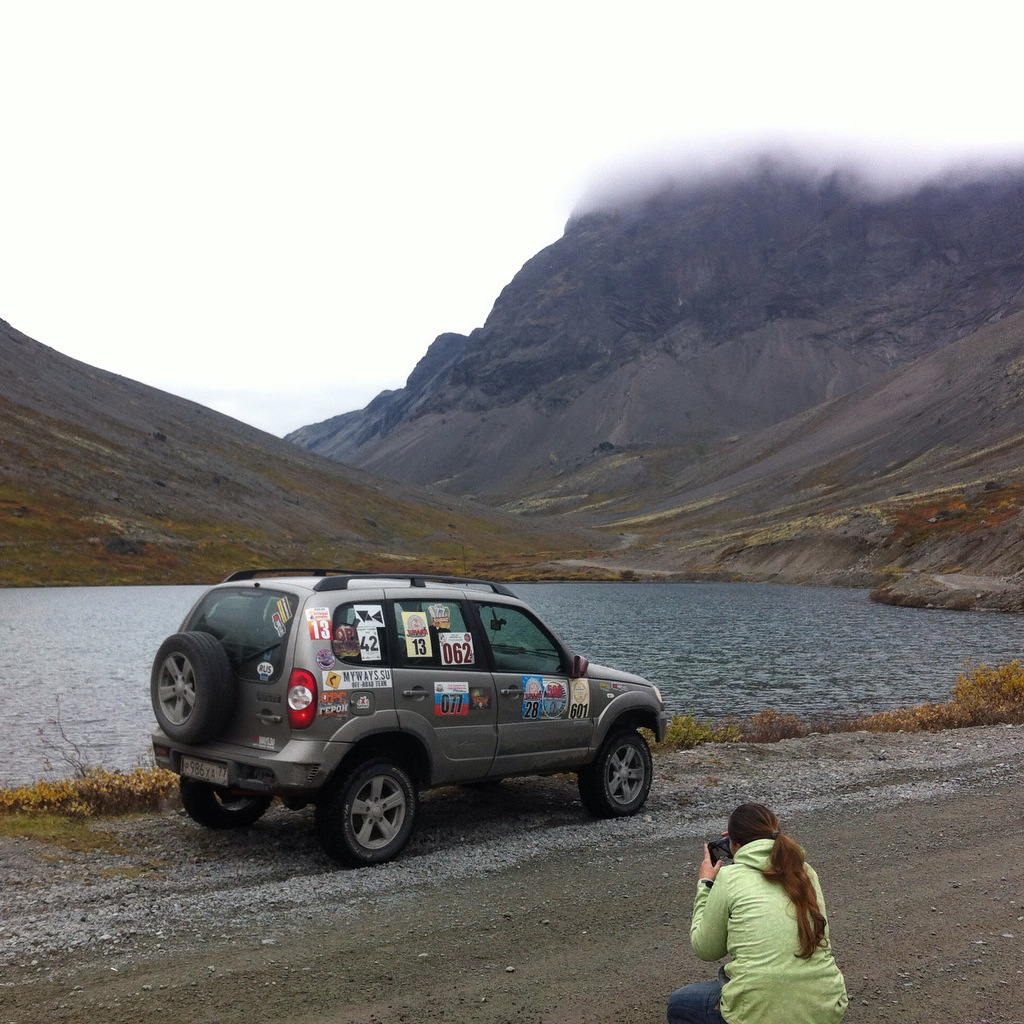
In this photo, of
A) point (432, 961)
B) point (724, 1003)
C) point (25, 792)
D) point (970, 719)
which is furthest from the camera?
point (970, 719)

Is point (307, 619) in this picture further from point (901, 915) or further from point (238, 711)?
point (901, 915)

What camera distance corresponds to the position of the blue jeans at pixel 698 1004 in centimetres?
483

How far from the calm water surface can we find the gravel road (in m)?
12.1

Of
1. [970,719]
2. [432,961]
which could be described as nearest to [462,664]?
[432,961]

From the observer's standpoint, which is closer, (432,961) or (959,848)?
(432,961)

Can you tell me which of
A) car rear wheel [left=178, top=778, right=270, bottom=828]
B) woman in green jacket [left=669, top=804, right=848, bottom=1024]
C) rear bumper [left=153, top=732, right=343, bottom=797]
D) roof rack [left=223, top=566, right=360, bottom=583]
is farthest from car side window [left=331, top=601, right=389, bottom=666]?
woman in green jacket [left=669, top=804, right=848, bottom=1024]

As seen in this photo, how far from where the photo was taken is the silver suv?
838 centimetres

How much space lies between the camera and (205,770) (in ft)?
28.6

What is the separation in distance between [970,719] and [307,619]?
16.3 meters

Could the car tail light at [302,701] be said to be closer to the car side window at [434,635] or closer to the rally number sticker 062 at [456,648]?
the car side window at [434,635]

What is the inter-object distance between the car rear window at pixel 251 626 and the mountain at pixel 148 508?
352ft

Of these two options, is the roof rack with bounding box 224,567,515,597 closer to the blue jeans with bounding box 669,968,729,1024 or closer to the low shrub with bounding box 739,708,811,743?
the blue jeans with bounding box 669,968,729,1024

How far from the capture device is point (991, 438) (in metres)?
171

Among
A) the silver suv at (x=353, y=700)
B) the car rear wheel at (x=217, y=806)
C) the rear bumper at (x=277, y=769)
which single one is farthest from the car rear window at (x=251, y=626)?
the car rear wheel at (x=217, y=806)
